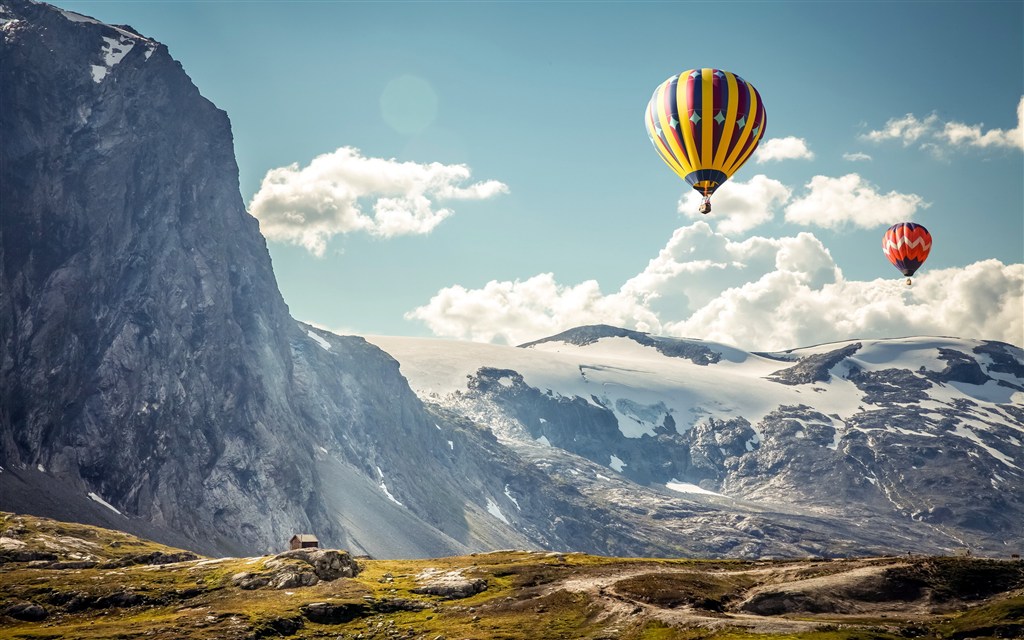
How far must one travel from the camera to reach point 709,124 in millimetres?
136500

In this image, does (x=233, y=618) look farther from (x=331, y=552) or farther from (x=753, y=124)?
(x=753, y=124)

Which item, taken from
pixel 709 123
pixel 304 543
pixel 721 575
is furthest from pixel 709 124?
pixel 304 543

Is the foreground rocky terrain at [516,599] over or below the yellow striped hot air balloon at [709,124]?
below

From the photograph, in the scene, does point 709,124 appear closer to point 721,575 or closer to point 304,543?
point 721,575

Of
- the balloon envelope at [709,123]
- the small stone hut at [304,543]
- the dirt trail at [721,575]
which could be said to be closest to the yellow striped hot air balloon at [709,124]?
the balloon envelope at [709,123]

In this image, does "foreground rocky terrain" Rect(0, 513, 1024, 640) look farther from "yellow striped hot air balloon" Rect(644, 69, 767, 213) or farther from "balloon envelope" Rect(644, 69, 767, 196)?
"balloon envelope" Rect(644, 69, 767, 196)

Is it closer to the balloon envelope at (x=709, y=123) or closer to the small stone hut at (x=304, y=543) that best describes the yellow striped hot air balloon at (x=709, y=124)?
the balloon envelope at (x=709, y=123)

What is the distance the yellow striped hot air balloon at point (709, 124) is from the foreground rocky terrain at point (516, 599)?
5534 centimetres

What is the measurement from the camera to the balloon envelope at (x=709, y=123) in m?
137

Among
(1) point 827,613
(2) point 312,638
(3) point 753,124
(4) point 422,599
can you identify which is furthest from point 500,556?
(3) point 753,124

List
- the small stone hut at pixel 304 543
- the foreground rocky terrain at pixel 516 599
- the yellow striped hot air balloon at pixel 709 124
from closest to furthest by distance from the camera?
the foreground rocky terrain at pixel 516 599, the yellow striped hot air balloon at pixel 709 124, the small stone hut at pixel 304 543

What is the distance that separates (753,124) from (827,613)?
7074 cm

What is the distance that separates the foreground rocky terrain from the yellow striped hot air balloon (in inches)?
2179

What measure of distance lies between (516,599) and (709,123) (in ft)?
247
